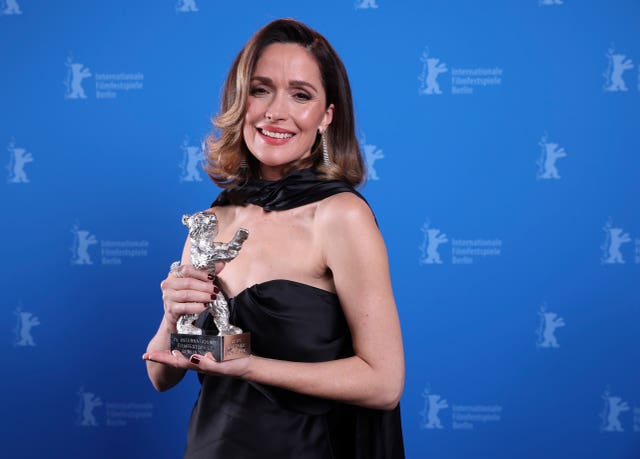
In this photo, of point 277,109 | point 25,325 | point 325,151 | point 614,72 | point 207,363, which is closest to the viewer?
point 207,363

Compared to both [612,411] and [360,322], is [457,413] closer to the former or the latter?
[612,411]

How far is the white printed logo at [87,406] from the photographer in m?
2.98

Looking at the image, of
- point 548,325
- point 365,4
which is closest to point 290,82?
point 365,4

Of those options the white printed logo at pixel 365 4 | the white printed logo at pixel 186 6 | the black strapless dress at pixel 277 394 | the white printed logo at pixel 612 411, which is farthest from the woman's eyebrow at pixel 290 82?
the white printed logo at pixel 612 411

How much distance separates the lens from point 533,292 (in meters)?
2.79

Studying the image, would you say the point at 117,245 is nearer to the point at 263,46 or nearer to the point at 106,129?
the point at 106,129

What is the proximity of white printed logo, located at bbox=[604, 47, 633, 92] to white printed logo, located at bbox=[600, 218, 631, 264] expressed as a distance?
528 mm

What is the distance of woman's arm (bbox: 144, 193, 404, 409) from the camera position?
4.24 ft

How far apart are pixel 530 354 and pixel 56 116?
87.8 inches

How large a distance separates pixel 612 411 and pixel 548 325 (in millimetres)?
428

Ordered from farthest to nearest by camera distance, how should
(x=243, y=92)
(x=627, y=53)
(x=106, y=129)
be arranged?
1. (x=106, y=129)
2. (x=627, y=53)
3. (x=243, y=92)

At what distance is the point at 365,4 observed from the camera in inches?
112

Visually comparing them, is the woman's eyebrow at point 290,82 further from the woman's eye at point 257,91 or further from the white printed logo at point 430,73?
the white printed logo at point 430,73

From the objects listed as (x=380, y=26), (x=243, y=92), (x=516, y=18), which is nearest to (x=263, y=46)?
(x=243, y=92)
